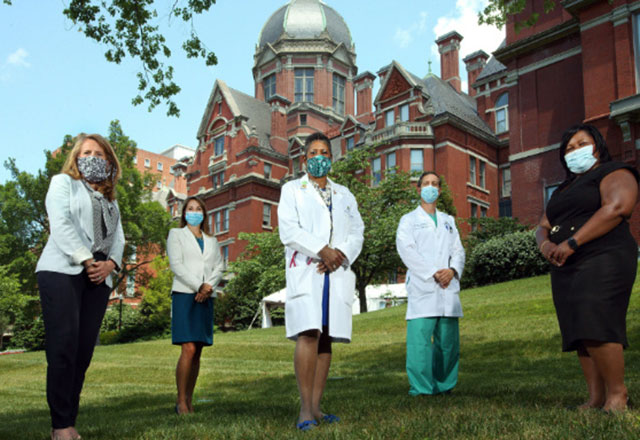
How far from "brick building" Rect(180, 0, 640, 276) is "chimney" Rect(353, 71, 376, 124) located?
101 mm

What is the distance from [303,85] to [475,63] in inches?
657

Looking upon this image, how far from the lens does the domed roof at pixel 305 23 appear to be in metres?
60.8

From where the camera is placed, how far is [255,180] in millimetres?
49031

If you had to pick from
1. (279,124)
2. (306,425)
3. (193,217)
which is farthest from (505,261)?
(279,124)

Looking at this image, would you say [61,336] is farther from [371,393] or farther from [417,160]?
[417,160]

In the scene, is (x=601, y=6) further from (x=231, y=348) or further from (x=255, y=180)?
(x=255, y=180)

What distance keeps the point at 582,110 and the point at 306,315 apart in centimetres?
2725

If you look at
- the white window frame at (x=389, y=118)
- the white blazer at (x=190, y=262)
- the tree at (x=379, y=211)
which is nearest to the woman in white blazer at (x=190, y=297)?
the white blazer at (x=190, y=262)

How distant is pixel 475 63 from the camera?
163 ft

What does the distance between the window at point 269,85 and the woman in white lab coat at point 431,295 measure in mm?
54259

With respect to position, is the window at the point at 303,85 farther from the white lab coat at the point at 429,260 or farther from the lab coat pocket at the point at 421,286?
the lab coat pocket at the point at 421,286

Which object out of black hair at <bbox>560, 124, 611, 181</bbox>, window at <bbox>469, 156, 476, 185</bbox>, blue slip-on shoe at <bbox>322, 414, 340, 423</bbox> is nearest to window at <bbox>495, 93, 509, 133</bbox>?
window at <bbox>469, 156, 476, 185</bbox>

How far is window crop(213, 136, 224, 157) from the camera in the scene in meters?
53.1

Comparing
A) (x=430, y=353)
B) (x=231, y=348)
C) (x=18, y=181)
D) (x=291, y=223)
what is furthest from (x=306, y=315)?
(x=18, y=181)
